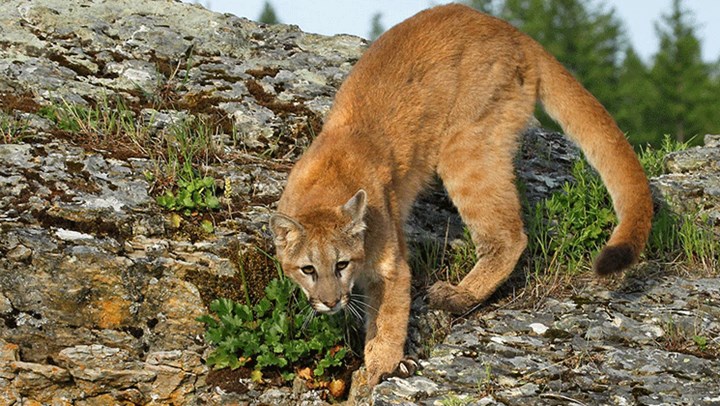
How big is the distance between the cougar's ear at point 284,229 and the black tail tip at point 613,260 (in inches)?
70.3

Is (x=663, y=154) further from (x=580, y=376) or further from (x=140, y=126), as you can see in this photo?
(x=140, y=126)

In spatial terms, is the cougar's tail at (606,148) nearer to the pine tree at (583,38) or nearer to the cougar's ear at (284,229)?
the cougar's ear at (284,229)

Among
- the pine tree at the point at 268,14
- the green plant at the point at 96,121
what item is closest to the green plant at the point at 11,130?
the green plant at the point at 96,121

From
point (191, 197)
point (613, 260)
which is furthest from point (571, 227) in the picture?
point (191, 197)

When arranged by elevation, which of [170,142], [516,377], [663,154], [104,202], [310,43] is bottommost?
[516,377]

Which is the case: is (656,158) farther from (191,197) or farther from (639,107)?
(639,107)

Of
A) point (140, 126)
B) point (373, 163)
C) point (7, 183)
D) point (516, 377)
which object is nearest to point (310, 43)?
point (140, 126)

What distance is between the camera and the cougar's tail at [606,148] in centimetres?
550

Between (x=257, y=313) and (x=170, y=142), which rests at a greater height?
(x=170, y=142)

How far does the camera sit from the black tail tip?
4.92 metres

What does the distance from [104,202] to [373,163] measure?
6.01 feet

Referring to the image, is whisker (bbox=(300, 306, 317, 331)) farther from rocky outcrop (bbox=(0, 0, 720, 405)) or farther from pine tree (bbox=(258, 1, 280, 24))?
pine tree (bbox=(258, 1, 280, 24))

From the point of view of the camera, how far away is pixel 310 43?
880 cm

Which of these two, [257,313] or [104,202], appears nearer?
[257,313]
